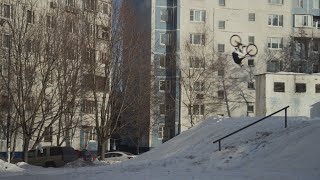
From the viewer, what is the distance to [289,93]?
40.4 m

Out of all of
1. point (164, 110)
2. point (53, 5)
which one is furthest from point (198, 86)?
point (53, 5)

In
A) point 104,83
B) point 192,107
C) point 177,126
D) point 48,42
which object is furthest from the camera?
point 177,126

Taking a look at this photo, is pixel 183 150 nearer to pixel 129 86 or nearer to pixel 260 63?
pixel 129 86

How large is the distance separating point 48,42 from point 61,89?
3.17 metres

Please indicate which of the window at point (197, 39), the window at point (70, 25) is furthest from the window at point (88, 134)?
the window at point (197, 39)

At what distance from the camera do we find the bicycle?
67938 mm

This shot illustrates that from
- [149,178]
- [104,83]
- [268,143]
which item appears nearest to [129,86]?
[104,83]

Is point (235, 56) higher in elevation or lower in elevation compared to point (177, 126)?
higher

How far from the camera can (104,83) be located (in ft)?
120

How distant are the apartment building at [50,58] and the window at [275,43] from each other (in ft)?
121

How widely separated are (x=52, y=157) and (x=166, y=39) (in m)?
36.0

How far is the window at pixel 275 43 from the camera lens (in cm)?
6969

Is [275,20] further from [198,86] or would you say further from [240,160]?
[240,160]

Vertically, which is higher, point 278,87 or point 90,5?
point 90,5
